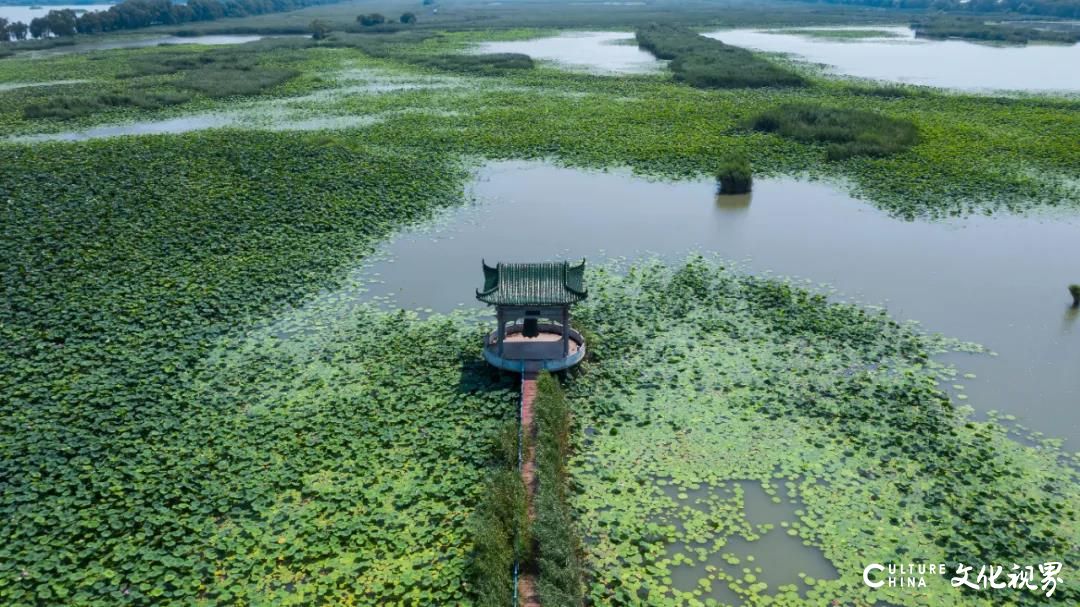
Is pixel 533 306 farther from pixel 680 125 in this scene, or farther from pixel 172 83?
pixel 172 83

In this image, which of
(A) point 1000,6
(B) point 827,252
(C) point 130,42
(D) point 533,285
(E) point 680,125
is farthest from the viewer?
(A) point 1000,6

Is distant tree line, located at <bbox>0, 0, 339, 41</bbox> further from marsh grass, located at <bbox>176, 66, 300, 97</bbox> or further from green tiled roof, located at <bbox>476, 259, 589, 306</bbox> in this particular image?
green tiled roof, located at <bbox>476, 259, 589, 306</bbox>

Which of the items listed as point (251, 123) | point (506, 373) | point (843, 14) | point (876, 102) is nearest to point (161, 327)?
point (506, 373)

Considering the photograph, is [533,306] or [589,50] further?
[589,50]

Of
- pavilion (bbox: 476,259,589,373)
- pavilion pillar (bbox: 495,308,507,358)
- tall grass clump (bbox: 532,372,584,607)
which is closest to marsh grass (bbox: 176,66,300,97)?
pavilion (bbox: 476,259,589,373)

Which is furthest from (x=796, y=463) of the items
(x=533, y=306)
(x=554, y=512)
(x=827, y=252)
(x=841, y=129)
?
(x=841, y=129)

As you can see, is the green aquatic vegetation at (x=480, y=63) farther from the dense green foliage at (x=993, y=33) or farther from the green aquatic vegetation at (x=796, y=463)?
the dense green foliage at (x=993, y=33)

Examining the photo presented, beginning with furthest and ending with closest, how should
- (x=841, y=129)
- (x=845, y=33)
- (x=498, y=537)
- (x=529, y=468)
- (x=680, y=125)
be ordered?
(x=845, y=33)
(x=680, y=125)
(x=841, y=129)
(x=529, y=468)
(x=498, y=537)

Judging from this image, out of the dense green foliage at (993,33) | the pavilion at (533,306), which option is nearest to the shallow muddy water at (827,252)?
the pavilion at (533,306)

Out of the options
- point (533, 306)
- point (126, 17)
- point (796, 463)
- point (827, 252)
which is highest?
point (126, 17)
